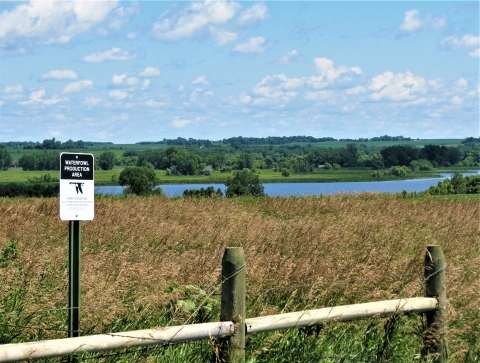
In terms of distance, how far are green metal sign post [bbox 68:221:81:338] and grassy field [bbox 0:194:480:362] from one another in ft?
0.77

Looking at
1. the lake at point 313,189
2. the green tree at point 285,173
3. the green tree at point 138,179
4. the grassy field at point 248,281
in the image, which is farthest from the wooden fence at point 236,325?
the green tree at point 285,173

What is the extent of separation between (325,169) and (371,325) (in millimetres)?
114781

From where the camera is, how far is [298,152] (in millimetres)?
151500

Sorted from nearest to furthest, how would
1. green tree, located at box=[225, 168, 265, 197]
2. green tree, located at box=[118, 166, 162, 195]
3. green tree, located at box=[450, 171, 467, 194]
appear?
green tree, located at box=[225, 168, 265, 197] < green tree, located at box=[118, 166, 162, 195] < green tree, located at box=[450, 171, 467, 194]

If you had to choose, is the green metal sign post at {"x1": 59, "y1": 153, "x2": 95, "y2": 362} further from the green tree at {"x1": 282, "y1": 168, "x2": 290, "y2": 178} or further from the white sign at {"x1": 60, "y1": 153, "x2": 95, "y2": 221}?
the green tree at {"x1": 282, "y1": 168, "x2": 290, "y2": 178}

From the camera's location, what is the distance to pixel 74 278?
18.1ft

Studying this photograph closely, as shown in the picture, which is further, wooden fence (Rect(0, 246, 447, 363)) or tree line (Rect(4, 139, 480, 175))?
tree line (Rect(4, 139, 480, 175))

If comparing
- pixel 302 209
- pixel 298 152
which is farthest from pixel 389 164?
pixel 302 209

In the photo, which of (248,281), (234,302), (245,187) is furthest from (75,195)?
(245,187)

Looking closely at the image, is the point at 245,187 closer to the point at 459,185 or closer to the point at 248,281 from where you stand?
the point at 459,185

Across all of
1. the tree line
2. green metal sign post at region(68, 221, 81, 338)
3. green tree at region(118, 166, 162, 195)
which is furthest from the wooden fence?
the tree line

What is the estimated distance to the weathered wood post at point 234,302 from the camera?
15.9ft

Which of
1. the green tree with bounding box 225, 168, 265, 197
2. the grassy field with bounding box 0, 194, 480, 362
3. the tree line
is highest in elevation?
the tree line

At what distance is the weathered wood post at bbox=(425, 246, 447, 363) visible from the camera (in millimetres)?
5957
